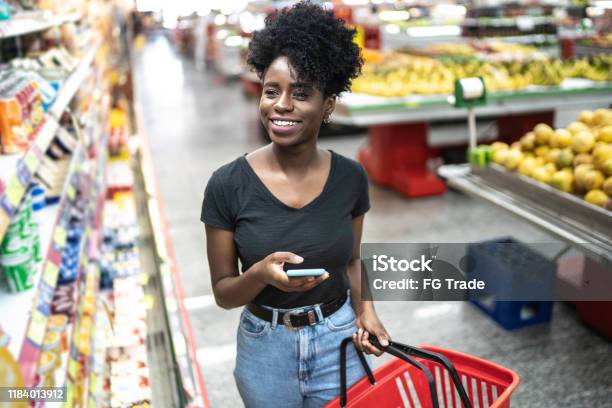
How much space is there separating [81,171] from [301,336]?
2.35m

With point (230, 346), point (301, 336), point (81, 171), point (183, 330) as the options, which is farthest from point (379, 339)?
point (81, 171)

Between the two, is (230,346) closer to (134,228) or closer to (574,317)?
(134,228)

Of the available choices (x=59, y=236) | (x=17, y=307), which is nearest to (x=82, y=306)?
(x=59, y=236)

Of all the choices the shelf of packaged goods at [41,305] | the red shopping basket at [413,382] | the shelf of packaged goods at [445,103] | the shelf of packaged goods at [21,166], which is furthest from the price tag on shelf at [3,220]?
the shelf of packaged goods at [445,103]

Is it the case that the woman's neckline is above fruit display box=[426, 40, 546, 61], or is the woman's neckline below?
below

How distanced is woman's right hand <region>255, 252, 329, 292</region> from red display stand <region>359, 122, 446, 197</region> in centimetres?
434

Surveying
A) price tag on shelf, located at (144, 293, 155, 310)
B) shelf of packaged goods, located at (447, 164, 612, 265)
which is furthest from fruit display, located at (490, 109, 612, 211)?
price tag on shelf, located at (144, 293, 155, 310)

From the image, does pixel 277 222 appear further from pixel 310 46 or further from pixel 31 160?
pixel 31 160

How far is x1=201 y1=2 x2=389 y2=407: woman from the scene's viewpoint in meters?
1.41

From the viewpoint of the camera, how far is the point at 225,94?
11.6m

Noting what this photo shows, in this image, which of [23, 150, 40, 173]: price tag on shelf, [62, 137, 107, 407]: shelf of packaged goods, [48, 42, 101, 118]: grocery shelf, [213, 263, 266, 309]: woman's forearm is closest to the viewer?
[213, 263, 266, 309]: woman's forearm

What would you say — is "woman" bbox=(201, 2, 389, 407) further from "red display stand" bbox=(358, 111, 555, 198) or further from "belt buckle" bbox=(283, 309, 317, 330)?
"red display stand" bbox=(358, 111, 555, 198)

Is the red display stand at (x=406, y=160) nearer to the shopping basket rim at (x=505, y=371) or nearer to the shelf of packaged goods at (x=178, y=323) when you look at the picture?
the shelf of packaged goods at (x=178, y=323)

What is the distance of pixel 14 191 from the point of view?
159cm
